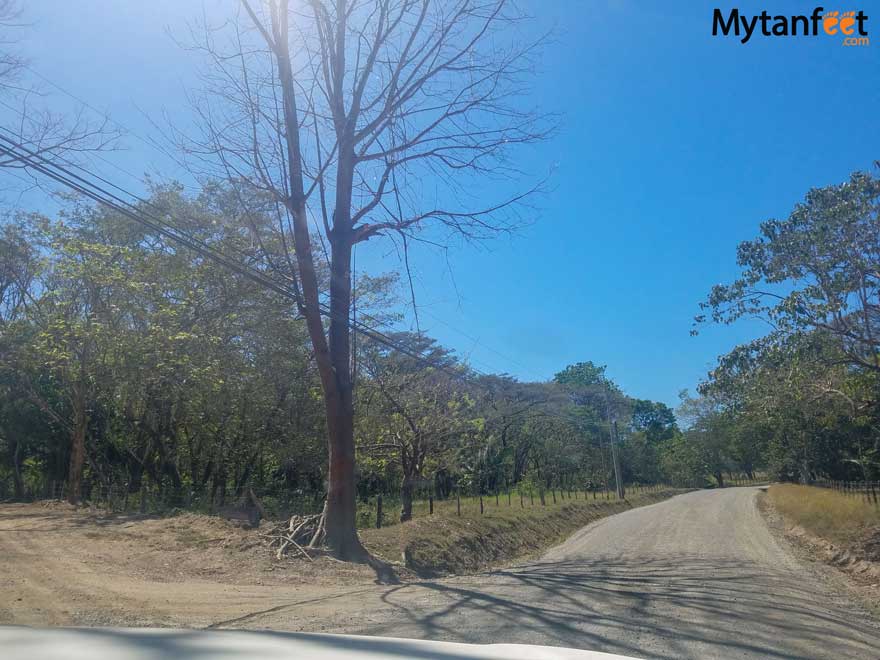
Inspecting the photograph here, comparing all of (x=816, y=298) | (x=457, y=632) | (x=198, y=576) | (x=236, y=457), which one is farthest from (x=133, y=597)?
(x=236, y=457)

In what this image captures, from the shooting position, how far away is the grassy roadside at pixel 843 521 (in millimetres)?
15582

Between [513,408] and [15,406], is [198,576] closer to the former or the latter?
[15,406]

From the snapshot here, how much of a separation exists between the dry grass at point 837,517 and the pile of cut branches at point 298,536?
1273 cm

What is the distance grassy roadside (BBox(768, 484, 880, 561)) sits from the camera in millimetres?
15582

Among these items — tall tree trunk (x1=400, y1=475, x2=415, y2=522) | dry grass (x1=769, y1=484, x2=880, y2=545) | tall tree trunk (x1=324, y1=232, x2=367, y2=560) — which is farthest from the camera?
tall tree trunk (x1=400, y1=475, x2=415, y2=522)

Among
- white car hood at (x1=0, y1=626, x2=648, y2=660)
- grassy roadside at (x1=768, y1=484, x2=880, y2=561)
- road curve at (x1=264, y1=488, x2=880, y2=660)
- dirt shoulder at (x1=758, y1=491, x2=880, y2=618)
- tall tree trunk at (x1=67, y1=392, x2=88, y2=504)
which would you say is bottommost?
dirt shoulder at (x1=758, y1=491, x2=880, y2=618)

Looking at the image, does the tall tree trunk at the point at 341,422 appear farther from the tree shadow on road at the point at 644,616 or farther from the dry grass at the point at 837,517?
the dry grass at the point at 837,517

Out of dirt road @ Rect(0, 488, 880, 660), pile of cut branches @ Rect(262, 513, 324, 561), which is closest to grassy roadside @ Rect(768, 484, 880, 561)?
dirt road @ Rect(0, 488, 880, 660)

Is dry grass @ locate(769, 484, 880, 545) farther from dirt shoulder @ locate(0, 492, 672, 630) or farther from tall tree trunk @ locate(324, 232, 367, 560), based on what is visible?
tall tree trunk @ locate(324, 232, 367, 560)

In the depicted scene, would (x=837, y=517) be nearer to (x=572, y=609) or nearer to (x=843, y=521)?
(x=843, y=521)

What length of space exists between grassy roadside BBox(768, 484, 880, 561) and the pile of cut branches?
1170 cm

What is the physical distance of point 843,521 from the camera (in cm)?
1895

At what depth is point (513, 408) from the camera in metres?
45.2

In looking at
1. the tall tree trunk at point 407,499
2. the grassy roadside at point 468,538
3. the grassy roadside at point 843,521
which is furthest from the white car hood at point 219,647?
the tall tree trunk at point 407,499
